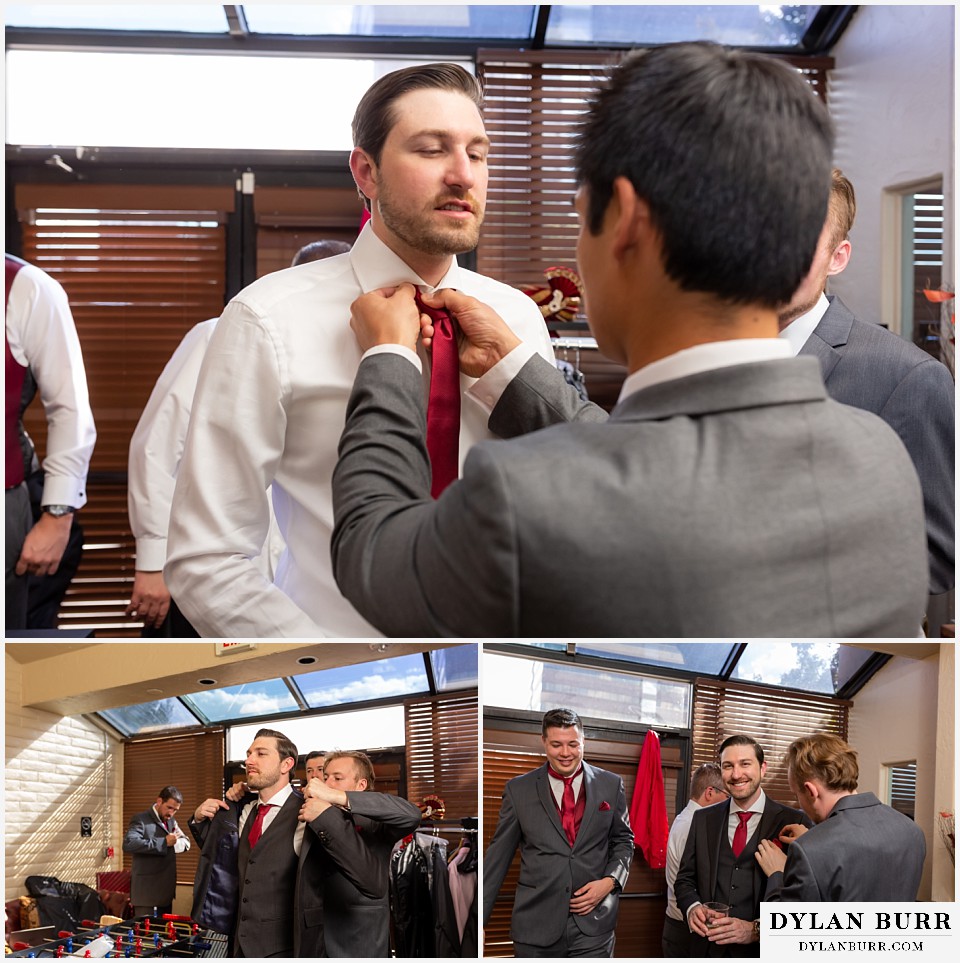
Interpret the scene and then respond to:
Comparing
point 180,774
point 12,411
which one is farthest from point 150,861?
point 12,411

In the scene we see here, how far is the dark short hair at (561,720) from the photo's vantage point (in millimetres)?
1481

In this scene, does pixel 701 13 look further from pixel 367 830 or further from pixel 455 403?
pixel 367 830

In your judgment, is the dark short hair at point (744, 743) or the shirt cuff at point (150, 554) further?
the shirt cuff at point (150, 554)

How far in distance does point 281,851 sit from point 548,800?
14.8 inches

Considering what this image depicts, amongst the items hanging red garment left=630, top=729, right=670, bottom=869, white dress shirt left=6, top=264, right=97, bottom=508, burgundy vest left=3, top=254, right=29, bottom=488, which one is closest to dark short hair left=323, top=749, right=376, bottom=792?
hanging red garment left=630, top=729, right=670, bottom=869

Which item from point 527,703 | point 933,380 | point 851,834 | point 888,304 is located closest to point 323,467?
point 527,703

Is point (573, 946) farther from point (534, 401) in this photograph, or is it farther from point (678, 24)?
point (678, 24)

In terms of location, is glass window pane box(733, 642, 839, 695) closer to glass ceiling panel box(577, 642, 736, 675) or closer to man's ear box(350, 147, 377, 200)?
glass ceiling panel box(577, 642, 736, 675)

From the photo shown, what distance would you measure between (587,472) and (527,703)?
0.58 metres

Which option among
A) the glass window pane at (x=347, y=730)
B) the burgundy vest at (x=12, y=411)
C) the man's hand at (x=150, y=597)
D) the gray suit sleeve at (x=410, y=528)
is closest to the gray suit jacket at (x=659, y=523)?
the gray suit sleeve at (x=410, y=528)

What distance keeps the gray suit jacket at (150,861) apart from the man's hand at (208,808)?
0.11 ft

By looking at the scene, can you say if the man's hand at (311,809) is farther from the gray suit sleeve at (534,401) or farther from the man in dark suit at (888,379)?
the man in dark suit at (888,379)

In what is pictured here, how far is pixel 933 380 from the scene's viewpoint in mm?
1807

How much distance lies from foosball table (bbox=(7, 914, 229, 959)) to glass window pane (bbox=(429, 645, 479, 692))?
0.47 meters
